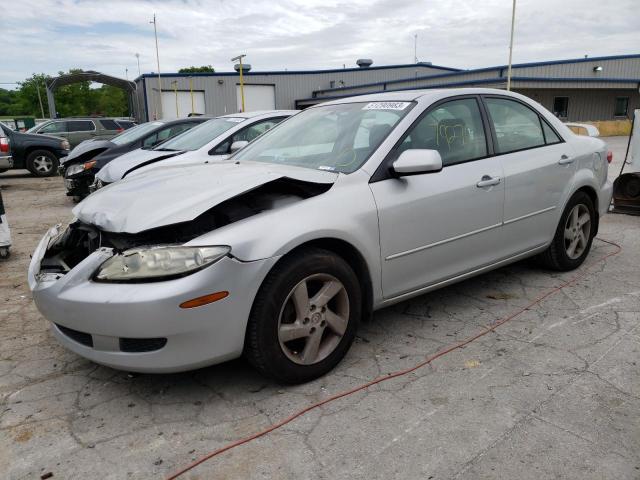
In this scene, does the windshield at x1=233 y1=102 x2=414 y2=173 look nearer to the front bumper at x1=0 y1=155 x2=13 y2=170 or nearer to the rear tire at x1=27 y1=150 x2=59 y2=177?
the front bumper at x1=0 y1=155 x2=13 y2=170

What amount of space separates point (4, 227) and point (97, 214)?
10.6 feet

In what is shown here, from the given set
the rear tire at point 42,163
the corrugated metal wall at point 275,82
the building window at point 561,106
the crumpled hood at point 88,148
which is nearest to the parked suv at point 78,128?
the rear tire at point 42,163

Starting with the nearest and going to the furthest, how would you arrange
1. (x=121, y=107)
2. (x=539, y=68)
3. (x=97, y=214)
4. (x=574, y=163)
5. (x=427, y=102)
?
1. (x=97, y=214)
2. (x=427, y=102)
3. (x=574, y=163)
4. (x=539, y=68)
5. (x=121, y=107)

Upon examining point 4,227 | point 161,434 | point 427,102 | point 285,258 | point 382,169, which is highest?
point 427,102

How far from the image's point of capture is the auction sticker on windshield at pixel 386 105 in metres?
3.50

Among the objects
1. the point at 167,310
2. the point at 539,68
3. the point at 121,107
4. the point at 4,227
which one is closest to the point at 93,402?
the point at 167,310

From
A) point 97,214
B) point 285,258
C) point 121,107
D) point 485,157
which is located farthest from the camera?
point 121,107

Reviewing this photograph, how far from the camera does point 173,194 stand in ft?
9.35

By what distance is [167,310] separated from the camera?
7.75 feet

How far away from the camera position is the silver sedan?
2469 millimetres

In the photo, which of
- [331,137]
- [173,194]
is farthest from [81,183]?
[173,194]

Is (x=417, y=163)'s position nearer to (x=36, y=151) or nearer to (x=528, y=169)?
(x=528, y=169)

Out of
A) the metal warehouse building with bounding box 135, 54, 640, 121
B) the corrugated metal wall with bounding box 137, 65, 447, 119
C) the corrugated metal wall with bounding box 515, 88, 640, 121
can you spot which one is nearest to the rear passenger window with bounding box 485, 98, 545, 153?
the metal warehouse building with bounding box 135, 54, 640, 121

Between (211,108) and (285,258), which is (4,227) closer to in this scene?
(285,258)
